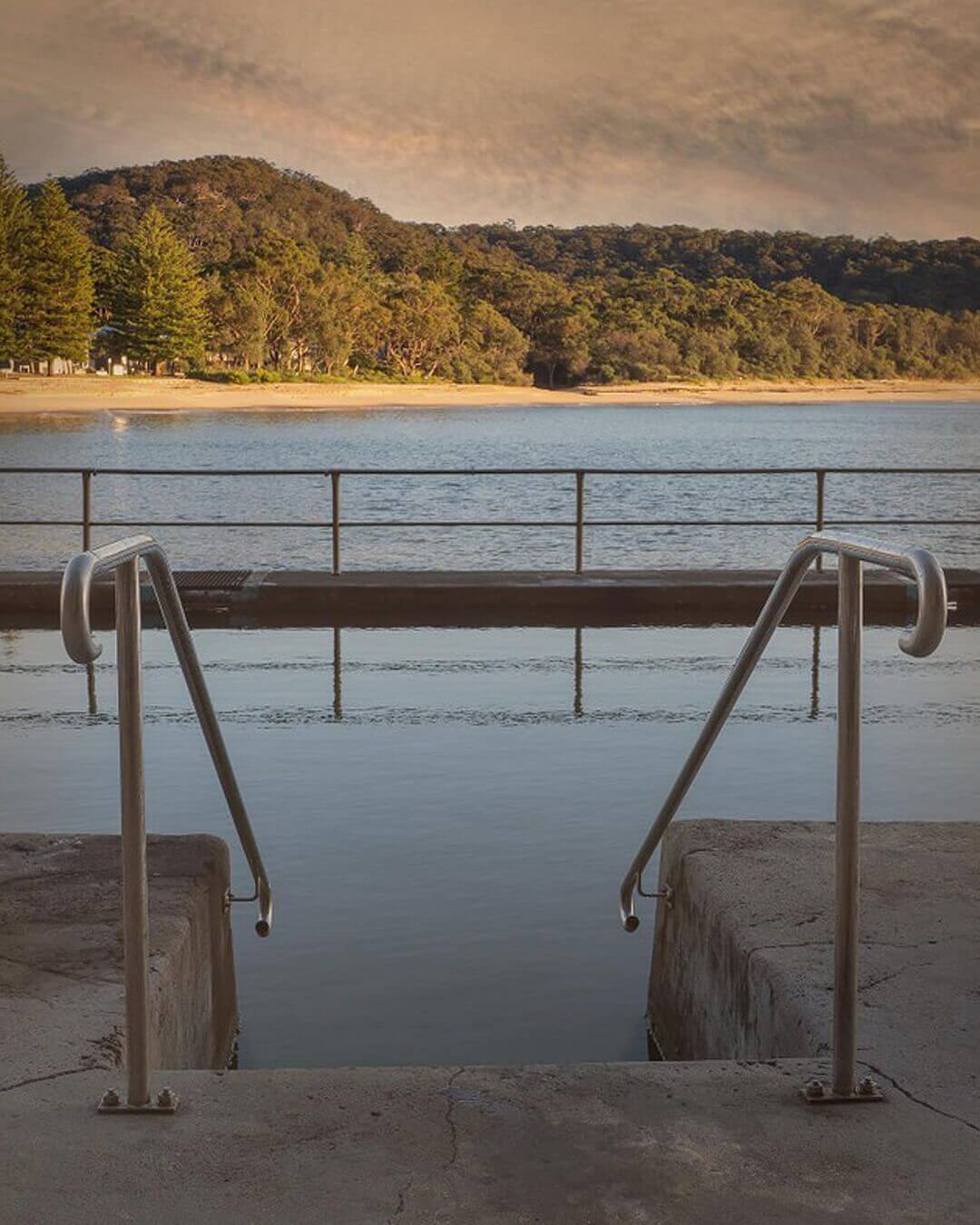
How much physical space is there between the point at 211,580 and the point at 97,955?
9.01 meters

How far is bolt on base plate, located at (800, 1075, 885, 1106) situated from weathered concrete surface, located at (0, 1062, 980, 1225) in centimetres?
3

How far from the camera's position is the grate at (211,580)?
12.4 metres

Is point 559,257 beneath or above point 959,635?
above

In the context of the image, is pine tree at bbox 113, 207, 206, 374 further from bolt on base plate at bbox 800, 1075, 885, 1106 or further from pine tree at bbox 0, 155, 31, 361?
bolt on base plate at bbox 800, 1075, 885, 1106

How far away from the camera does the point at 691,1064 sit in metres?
3.29

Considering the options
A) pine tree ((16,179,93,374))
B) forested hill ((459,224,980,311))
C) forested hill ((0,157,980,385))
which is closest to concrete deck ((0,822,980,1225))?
pine tree ((16,179,93,374))

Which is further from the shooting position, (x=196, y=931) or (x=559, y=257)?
(x=559, y=257)

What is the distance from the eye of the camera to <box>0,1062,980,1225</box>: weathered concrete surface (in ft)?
8.64

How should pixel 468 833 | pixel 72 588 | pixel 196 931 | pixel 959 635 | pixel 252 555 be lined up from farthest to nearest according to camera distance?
pixel 252 555, pixel 959 635, pixel 468 833, pixel 196 931, pixel 72 588

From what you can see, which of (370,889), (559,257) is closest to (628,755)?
(370,889)

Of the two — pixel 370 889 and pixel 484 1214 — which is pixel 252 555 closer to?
pixel 370 889

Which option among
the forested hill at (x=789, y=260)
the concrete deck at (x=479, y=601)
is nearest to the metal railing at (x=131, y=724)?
the concrete deck at (x=479, y=601)

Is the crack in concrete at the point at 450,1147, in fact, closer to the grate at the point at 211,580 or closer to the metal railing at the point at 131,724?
the metal railing at the point at 131,724

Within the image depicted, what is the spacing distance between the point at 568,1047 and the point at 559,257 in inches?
5804
